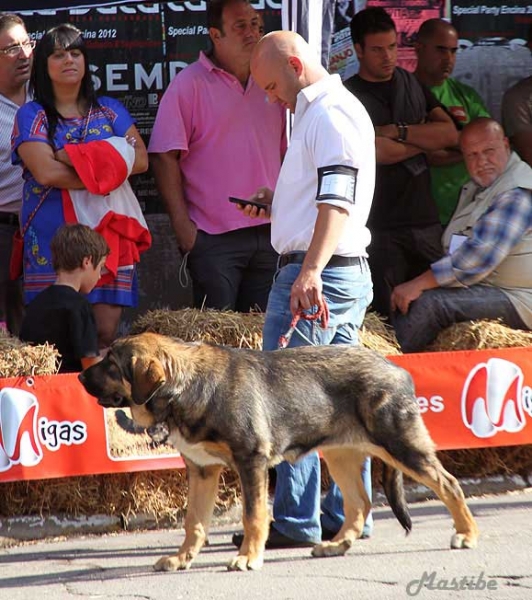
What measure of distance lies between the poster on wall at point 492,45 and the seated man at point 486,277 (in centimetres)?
219

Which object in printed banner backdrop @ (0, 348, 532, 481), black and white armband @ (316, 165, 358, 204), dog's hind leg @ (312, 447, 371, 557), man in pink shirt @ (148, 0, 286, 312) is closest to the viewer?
black and white armband @ (316, 165, 358, 204)

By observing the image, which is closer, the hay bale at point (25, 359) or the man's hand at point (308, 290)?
the man's hand at point (308, 290)

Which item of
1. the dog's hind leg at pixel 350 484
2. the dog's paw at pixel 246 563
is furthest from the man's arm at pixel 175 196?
the dog's paw at pixel 246 563

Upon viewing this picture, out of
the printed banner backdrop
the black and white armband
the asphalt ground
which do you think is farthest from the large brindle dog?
the printed banner backdrop

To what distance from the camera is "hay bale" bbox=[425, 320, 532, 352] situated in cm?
737

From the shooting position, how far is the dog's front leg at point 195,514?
5.80 m

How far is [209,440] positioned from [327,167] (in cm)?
134

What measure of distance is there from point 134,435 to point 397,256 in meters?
2.72

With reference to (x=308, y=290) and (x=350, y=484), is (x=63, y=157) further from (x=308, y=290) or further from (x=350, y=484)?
(x=350, y=484)

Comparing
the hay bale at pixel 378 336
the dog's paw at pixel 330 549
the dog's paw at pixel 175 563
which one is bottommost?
the dog's paw at pixel 330 549

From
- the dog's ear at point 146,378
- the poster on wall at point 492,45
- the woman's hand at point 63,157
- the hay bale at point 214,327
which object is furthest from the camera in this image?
the poster on wall at point 492,45

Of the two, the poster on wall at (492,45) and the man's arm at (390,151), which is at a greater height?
the poster on wall at (492,45)

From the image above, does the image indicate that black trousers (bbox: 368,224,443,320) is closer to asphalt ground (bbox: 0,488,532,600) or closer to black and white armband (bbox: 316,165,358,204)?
asphalt ground (bbox: 0,488,532,600)

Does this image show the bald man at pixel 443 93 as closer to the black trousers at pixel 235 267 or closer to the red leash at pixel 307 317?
the black trousers at pixel 235 267
